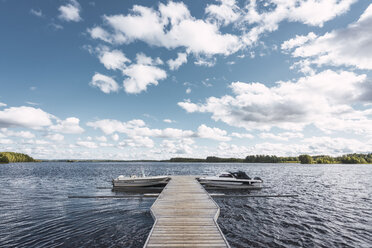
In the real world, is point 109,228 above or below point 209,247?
below

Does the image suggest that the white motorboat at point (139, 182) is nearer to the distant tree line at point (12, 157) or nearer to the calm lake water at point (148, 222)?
the calm lake water at point (148, 222)

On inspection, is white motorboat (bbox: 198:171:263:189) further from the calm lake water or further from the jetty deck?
the jetty deck

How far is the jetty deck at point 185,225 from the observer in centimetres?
796

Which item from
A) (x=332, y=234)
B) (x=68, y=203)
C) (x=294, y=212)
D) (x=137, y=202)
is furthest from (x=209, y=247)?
(x=68, y=203)

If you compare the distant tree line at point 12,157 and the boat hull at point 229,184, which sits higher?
the distant tree line at point 12,157

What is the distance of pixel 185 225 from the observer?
31.9 feet

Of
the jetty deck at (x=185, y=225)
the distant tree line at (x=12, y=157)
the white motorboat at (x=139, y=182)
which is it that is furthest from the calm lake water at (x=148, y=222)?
the distant tree line at (x=12, y=157)

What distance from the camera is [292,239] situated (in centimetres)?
1141

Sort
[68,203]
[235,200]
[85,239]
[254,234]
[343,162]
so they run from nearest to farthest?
[85,239]
[254,234]
[68,203]
[235,200]
[343,162]

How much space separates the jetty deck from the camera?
796cm

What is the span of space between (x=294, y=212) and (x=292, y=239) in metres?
6.33

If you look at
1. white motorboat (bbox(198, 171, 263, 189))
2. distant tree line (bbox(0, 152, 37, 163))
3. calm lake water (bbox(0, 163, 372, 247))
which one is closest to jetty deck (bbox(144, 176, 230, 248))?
calm lake water (bbox(0, 163, 372, 247))

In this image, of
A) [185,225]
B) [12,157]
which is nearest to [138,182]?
[185,225]

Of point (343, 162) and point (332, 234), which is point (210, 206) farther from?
point (343, 162)
